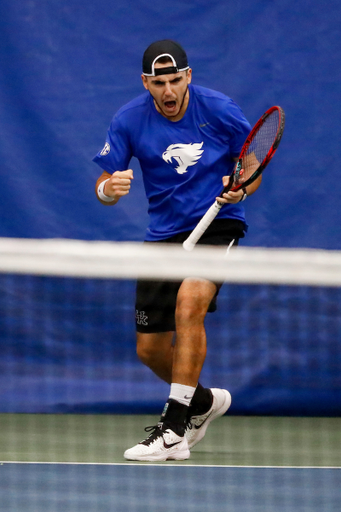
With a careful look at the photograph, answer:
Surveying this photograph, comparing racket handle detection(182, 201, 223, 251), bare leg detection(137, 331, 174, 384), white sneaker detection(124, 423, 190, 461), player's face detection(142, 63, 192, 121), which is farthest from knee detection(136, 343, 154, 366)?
player's face detection(142, 63, 192, 121)

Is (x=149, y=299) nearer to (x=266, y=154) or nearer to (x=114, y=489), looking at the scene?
(x=266, y=154)

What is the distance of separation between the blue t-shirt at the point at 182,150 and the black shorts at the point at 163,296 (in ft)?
0.11

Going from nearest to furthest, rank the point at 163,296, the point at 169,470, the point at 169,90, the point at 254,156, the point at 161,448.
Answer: the point at 169,470 → the point at 161,448 → the point at 169,90 → the point at 254,156 → the point at 163,296

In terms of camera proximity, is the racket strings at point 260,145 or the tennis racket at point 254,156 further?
the racket strings at point 260,145

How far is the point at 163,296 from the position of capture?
398 cm

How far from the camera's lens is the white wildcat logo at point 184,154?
3801mm

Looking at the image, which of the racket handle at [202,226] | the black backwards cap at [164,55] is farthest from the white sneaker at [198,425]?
the black backwards cap at [164,55]

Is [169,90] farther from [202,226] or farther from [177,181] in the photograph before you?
[202,226]

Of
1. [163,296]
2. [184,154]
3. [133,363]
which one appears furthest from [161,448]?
[133,363]

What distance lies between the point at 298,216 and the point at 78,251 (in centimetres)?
238

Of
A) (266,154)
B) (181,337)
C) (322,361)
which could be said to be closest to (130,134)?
(266,154)

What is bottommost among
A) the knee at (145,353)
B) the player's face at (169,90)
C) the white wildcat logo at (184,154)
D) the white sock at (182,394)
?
the white sock at (182,394)

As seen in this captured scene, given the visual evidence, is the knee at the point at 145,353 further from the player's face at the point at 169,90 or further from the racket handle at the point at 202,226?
the player's face at the point at 169,90

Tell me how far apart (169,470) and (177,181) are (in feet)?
3.60
